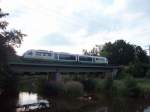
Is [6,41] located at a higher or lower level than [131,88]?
higher

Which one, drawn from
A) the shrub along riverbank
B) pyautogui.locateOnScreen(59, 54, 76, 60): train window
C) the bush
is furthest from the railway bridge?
the bush

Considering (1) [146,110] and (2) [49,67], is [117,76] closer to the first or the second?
(2) [49,67]

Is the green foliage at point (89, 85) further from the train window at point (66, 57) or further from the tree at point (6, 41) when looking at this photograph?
the tree at point (6, 41)

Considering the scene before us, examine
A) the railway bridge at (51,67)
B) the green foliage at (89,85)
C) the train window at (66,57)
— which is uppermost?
the train window at (66,57)

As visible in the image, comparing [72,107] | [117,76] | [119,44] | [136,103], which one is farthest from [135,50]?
[72,107]

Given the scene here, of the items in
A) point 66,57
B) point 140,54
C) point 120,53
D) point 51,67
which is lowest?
point 51,67

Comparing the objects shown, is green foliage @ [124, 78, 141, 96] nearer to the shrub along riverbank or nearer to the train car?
the shrub along riverbank

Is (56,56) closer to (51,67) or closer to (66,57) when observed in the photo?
(66,57)

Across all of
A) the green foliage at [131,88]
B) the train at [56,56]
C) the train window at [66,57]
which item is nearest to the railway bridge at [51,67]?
the train at [56,56]

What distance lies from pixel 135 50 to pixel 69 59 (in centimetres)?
4929

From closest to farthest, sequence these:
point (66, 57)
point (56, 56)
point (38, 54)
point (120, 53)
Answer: point (38, 54) → point (56, 56) → point (66, 57) → point (120, 53)

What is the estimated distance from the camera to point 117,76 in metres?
92.2

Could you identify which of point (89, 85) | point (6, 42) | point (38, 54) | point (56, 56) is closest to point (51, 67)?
point (38, 54)

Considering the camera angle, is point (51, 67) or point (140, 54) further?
point (140, 54)
